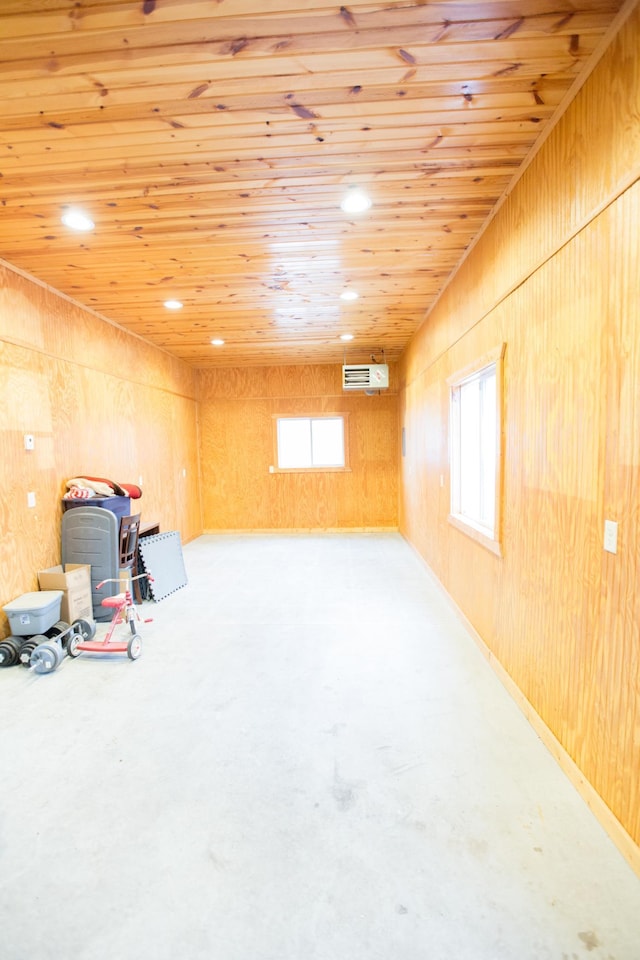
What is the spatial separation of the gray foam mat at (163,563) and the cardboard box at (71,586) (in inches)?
27.5

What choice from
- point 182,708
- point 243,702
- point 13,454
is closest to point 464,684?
point 243,702

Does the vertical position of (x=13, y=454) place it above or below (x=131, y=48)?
below

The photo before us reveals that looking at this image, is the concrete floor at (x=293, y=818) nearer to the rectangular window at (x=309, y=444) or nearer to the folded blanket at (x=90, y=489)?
the folded blanket at (x=90, y=489)

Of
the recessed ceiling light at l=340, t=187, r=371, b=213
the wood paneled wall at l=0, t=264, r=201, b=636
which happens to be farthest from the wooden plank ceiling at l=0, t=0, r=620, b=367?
the wood paneled wall at l=0, t=264, r=201, b=636

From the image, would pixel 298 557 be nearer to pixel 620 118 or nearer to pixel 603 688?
pixel 603 688

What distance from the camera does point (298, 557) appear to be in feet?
19.3

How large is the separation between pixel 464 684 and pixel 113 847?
1.99 meters

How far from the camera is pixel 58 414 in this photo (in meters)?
3.86

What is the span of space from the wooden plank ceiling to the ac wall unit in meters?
3.01

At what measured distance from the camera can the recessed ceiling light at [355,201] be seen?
2.46m

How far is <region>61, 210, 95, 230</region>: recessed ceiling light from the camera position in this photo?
262 centimetres

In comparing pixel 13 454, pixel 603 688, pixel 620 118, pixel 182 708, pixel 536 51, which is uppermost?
pixel 536 51

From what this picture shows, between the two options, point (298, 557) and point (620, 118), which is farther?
point (298, 557)

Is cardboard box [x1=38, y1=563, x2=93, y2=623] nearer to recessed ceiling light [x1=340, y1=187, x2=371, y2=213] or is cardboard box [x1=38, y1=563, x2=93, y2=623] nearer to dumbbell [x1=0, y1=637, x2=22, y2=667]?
dumbbell [x1=0, y1=637, x2=22, y2=667]
